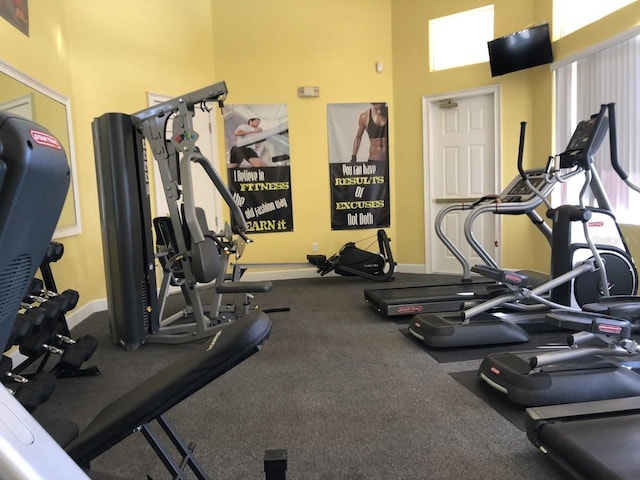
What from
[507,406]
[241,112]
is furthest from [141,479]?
[241,112]

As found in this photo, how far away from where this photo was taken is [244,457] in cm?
190

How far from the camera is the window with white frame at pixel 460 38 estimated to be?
5703 millimetres

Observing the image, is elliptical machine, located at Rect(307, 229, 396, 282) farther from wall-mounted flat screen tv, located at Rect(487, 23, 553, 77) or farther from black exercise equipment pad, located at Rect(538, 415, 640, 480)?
black exercise equipment pad, located at Rect(538, 415, 640, 480)

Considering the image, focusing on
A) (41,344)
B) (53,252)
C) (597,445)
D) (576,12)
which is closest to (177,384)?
(597,445)

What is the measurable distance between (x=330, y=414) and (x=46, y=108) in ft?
10.9

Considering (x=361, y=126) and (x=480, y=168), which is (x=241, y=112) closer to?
(x=361, y=126)

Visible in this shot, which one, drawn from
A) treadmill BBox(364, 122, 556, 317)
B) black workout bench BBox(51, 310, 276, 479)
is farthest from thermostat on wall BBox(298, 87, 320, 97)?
black workout bench BBox(51, 310, 276, 479)

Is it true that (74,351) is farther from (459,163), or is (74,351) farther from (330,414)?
(459,163)

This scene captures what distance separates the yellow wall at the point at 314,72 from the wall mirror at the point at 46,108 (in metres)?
0.41

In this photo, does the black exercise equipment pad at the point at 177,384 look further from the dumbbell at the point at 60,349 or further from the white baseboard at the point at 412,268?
the white baseboard at the point at 412,268

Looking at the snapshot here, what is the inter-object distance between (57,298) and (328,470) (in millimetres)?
1765

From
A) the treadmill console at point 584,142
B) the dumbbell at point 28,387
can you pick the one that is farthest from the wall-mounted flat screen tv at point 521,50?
the dumbbell at point 28,387

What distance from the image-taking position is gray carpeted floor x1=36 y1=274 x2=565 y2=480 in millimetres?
1814

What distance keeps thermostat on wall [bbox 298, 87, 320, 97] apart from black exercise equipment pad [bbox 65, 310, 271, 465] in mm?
5441
